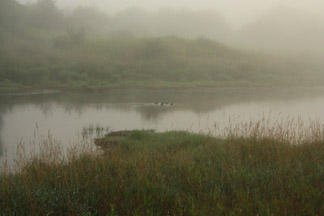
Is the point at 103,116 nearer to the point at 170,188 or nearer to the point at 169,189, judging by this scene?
the point at 170,188

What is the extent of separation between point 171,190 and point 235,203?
2.86 ft

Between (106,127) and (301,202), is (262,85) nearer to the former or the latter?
(106,127)

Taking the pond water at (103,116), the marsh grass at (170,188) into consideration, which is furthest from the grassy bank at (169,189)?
the pond water at (103,116)

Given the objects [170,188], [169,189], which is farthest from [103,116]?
[169,189]

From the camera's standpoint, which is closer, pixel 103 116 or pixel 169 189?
pixel 169 189

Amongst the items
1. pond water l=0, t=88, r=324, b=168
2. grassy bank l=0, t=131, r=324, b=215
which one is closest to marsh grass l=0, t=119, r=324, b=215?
grassy bank l=0, t=131, r=324, b=215

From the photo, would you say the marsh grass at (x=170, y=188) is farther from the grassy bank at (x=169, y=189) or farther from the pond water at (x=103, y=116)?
the pond water at (x=103, y=116)

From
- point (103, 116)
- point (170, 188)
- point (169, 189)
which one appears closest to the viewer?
point (169, 189)

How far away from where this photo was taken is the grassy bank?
3990 millimetres

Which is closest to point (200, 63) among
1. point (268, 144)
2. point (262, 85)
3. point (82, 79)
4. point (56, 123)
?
point (262, 85)

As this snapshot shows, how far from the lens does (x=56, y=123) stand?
45.4ft

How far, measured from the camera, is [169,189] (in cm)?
457

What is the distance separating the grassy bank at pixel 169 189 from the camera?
3990mm

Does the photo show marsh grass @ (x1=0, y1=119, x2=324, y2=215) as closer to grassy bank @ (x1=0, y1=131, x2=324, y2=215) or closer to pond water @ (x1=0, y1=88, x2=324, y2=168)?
grassy bank @ (x1=0, y1=131, x2=324, y2=215)
